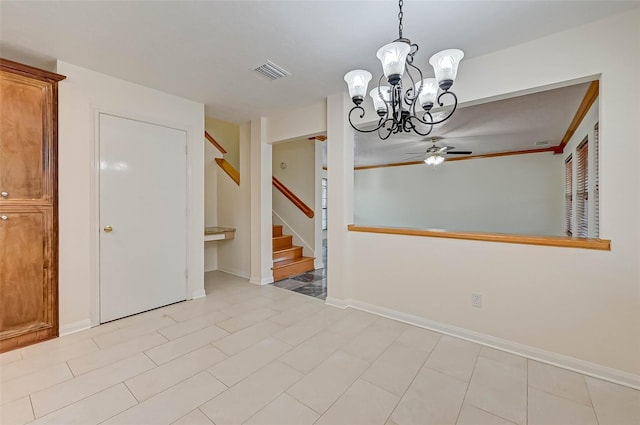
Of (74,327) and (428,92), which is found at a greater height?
(428,92)

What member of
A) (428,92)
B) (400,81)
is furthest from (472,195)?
(400,81)

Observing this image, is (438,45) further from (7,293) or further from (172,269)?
(7,293)

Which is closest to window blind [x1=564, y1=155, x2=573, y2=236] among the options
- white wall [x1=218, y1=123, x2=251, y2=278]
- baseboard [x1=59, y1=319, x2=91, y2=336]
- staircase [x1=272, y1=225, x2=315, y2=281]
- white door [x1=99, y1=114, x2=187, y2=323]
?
staircase [x1=272, y1=225, x2=315, y2=281]

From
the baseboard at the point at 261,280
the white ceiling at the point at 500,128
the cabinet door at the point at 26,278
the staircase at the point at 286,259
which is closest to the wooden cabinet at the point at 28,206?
the cabinet door at the point at 26,278

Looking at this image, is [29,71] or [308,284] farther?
[308,284]

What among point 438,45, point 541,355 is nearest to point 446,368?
point 541,355

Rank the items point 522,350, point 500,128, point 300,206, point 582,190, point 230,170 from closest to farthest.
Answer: point 522,350 → point 582,190 → point 500,128 → point 230,170 → point 300,206

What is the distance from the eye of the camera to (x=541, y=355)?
2.08 m

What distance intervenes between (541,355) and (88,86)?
15.0 ft

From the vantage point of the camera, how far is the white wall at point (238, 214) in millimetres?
4344

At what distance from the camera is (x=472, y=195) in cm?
655

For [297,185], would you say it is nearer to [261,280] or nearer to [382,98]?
[261,280]

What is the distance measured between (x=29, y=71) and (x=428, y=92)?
3111 mm

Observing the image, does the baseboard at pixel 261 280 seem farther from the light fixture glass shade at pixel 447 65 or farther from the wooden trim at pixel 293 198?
the light fixture glass shade at pixel 447 65
